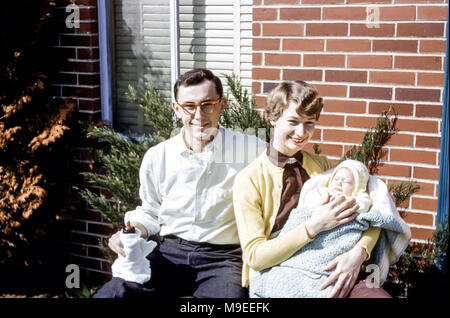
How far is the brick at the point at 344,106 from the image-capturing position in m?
3.57

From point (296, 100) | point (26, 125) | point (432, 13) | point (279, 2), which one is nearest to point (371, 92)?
point (432, 13)

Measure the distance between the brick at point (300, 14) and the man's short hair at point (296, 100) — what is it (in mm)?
1009

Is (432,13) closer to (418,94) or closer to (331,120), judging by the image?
(418,94)

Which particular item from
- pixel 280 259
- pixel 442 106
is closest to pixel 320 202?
pixel 280 259

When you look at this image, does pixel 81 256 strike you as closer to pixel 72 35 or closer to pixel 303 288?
pixel 72 35

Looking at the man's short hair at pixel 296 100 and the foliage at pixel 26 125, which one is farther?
the foliage at pixel 26 125

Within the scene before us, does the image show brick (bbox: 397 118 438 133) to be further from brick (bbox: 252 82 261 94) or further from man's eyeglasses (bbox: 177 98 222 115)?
man's eyeglasses (bbox: 177 98 222 115)

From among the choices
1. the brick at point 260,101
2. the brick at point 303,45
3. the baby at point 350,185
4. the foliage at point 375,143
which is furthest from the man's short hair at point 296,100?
the brick at point 260,101

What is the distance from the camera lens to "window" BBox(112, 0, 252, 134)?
399 cm

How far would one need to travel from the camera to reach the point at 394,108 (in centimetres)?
350

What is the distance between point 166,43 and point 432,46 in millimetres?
1794

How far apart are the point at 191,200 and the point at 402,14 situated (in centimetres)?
158

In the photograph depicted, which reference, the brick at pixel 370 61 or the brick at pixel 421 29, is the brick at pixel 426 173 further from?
the brick at pixel 421 29

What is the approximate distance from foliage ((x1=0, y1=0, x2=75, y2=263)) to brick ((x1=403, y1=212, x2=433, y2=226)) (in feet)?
7.62
